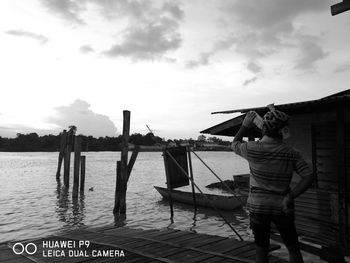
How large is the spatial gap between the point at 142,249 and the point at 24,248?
2.38m

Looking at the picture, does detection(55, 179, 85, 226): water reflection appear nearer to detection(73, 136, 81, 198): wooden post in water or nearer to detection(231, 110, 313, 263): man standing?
detection(73, 136, 81, 198): wooden post in water

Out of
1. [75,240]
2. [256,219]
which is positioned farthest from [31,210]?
[256,219]

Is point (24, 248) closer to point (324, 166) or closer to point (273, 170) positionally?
point (273, 170)

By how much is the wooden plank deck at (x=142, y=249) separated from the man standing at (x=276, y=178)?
216 cm

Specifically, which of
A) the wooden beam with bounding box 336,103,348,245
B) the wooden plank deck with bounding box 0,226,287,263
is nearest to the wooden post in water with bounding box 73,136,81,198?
the wooden plank deck with bounding box 0,226,287,263

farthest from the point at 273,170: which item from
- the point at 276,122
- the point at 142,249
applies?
the point at 142,249

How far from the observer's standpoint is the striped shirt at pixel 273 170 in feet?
11.1

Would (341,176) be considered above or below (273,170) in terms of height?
below

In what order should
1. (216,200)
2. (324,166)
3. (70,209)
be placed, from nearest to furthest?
(324,166) < (216,200) < (70,209)

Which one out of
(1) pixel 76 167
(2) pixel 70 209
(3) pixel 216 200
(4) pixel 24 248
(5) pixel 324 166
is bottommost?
(2) pixel 70 209

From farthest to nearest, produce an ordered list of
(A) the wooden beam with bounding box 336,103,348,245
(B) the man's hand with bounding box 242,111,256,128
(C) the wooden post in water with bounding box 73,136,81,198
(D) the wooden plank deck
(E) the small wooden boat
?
(C) the wooden post in water with bounding box 73,136,81,198
(E) the small wooden boat
(A) the wooden beam with bounding box 336,103,348,245
(D) the wooden plank deck
(B) the man's hand with bounding box 242,111,256,128

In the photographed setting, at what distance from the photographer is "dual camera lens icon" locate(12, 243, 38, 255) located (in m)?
6.30

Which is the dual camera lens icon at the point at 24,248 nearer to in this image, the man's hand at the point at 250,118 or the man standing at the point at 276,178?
the man standing at the point at 276,178

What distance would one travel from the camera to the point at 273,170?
339cm
